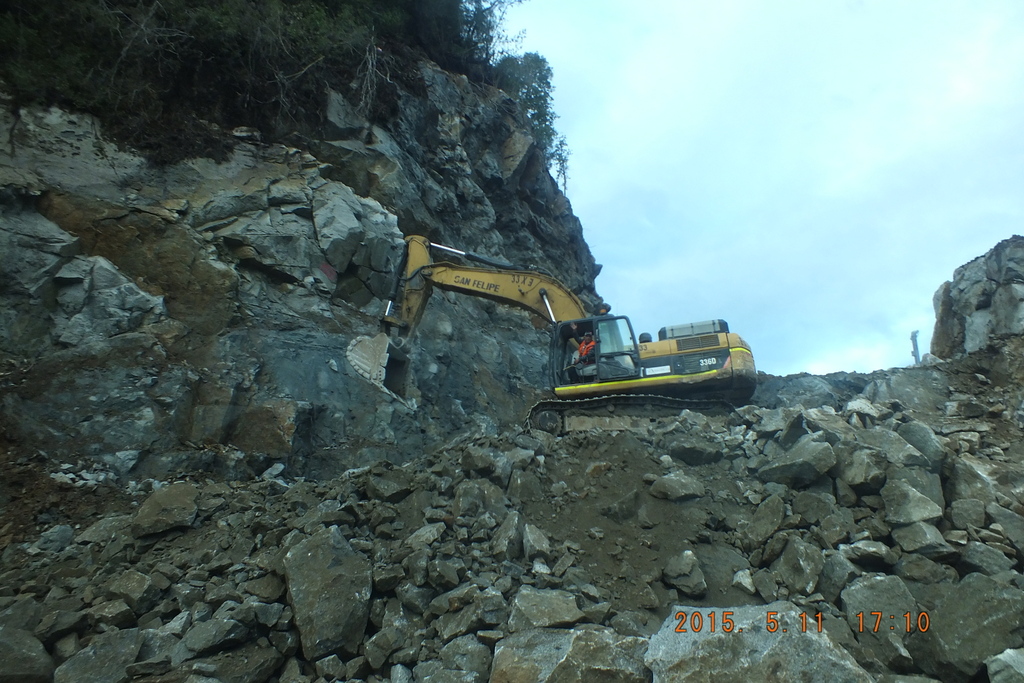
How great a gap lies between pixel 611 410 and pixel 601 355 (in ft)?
2.85

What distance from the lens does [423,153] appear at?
45.7 feet

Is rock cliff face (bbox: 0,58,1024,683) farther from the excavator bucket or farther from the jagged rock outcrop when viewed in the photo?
the excavator bucket

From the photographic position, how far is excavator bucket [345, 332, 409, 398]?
28.8 ft

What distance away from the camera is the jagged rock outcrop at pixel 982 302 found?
10.6 meters

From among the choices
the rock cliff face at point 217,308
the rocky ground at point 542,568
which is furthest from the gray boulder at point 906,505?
the rock cliff face at point 217,308

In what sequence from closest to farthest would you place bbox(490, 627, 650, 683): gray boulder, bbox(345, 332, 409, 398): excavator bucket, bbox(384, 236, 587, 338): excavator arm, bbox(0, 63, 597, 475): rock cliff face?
bbox(490, 627, 650, 683): gray boulder
bbox(0, 63, 597, 475): rock cliff face
bbox(384, 236, 587, 338): excavator arm
bbox(345, 332, 409, 398): excavator bucket

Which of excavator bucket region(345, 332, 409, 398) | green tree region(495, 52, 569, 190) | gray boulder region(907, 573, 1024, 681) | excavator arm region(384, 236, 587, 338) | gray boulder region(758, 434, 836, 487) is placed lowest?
gray boulder region(907, 573, 1024, 681)

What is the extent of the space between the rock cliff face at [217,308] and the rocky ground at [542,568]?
3.21 ft

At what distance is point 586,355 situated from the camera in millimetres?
9633

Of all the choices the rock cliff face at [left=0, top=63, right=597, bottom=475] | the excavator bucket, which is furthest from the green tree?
the excavator bucket

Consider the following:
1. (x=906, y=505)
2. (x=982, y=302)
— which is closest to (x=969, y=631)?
(x=906, y=505)

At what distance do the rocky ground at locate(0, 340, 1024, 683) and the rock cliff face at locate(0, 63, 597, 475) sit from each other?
3.21 feet

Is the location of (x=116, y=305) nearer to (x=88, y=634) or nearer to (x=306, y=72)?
A: (x=88, y=634)
